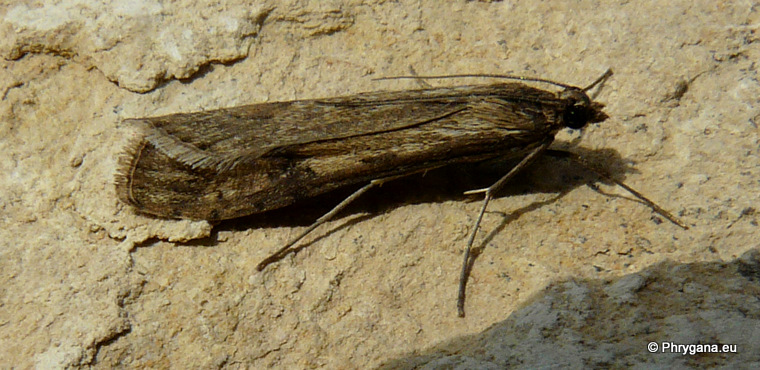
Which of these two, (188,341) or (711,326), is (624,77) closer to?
(711,326)

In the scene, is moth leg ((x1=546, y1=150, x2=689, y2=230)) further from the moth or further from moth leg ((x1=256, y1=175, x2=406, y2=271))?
moth leg ((x1=256, y1=175, x2=406, y2=271))

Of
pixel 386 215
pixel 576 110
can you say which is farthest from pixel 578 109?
pixel 386 215

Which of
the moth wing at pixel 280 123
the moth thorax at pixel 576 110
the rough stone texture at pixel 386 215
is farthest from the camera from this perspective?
the moth thorax at pixel 576 110

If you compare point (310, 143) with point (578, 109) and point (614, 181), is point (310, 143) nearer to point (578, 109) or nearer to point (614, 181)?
point (578, 109)

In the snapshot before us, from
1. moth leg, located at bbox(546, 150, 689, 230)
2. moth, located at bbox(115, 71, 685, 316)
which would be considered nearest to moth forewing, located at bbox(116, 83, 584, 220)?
moth, located at bbox(115, 71, 685, 316)

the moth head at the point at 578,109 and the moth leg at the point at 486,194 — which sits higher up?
the moth head at the point at 578,109

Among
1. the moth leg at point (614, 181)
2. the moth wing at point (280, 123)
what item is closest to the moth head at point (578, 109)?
the moth leg at point (614, 181)

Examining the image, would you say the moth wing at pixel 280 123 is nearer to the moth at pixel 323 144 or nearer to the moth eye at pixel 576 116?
the moth at pixel 323 144

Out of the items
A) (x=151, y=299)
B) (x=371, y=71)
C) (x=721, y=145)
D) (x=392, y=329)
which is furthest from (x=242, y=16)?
(x=721, y=145)
